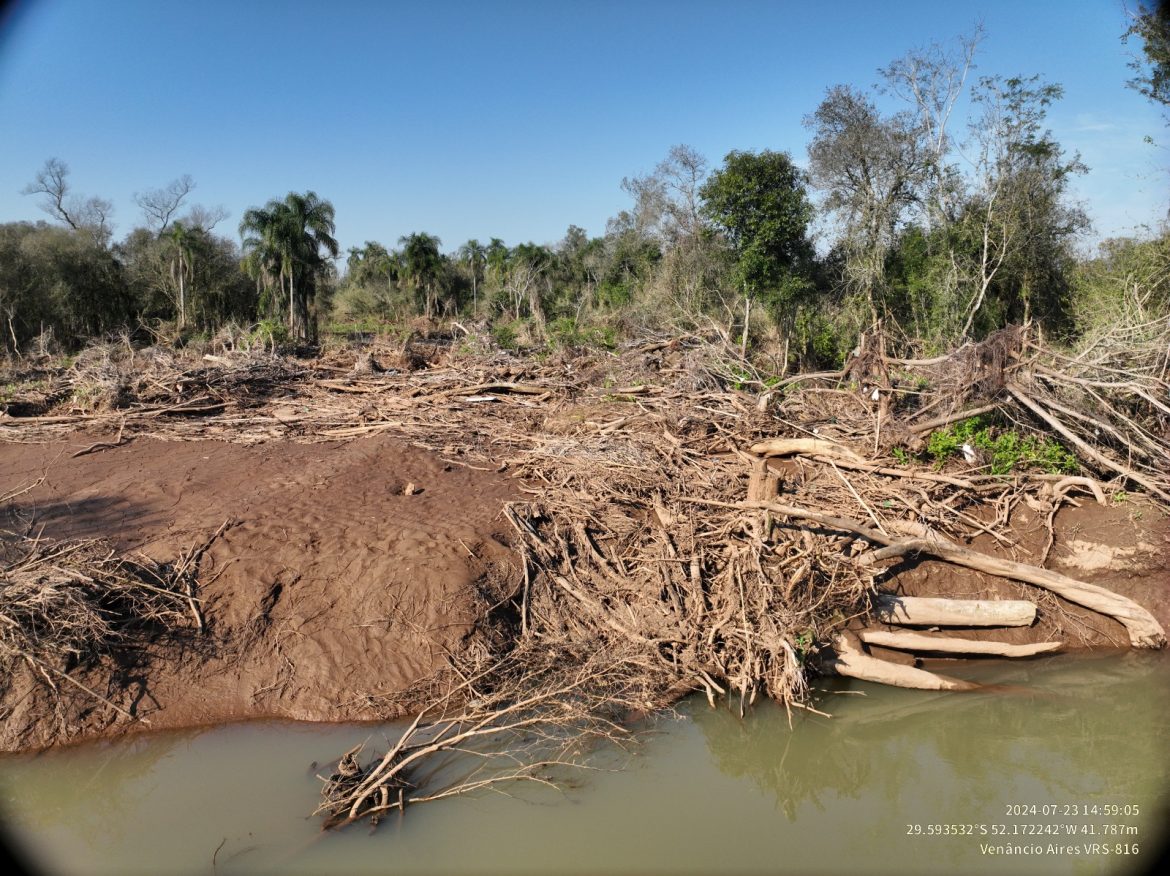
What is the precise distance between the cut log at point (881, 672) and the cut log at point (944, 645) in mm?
254

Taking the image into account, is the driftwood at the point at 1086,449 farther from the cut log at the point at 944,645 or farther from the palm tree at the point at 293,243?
the palm tree at the point at 293,243

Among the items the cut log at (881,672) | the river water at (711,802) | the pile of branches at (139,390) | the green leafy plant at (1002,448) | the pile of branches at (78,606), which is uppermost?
the pile of branches at (139,390)

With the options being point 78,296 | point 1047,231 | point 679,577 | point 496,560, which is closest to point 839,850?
point 679,577

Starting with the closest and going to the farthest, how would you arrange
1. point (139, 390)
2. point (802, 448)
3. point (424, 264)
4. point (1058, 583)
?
1. point (1058, 583)
2. point (802, 448)
3. point (139, 390)
4. point (424, 264)

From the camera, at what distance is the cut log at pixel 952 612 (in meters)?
6.69

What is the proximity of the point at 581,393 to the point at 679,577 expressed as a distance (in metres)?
4.92

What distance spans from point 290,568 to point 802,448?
5.29m

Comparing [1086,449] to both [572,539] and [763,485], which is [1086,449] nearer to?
[763,485]

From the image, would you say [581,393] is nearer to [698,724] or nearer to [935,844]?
[698,724]

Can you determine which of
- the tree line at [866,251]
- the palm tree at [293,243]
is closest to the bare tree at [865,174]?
the tree line at [866,251]

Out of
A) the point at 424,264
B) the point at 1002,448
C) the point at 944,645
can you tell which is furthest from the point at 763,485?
the point at 424,264

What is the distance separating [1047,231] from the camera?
16547 mm

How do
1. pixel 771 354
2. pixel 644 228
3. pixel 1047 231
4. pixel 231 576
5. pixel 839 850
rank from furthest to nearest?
pixel 644 228
pixel 1047 231
pixel 771 354
pixel 231 576
pixel 839 850

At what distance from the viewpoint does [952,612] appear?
6.77 m
